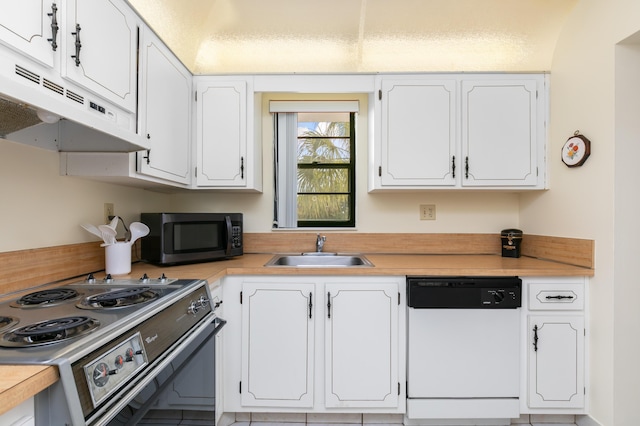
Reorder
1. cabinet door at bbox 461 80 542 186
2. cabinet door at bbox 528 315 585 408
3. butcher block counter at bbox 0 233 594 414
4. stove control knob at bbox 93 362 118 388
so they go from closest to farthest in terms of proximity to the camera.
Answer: stove control knob at bbox 93 362 118 388 → butcher block counter at bbox 0 233 594 414 → cabinet door at bbox 528 315 585 408 → cabinet door at bbox 461 80 542 186

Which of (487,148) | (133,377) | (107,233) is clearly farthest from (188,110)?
(487,148)

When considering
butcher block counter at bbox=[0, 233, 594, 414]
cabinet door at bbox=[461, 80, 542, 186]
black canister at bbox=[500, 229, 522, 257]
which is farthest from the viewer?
black canister at bbox=[500, 229, 522, 257]

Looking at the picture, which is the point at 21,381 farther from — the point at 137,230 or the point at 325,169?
the point at 325,169

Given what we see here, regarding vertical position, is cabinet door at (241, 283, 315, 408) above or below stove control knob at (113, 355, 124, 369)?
below

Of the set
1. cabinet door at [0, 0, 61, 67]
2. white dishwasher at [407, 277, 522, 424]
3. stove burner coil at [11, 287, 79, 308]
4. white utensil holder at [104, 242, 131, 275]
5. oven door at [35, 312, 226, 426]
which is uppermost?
cabinet door at [0, 0, 61, 67]

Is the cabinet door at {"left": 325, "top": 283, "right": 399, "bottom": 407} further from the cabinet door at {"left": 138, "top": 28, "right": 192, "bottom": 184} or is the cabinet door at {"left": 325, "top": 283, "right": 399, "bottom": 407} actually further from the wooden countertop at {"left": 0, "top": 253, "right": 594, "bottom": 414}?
the cabinet door at {"left": 138, "top": 28, "right": 192, "bottom": 184}

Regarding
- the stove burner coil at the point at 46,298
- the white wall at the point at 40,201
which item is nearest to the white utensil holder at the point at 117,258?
the white wall at the point at 40,201

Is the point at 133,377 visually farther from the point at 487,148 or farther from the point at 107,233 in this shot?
the point at 487,148

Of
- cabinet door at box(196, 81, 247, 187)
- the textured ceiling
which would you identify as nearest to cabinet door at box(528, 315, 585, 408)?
the textured ceiling

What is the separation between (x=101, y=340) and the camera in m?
0.77

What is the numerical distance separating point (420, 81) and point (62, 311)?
7.05 ft

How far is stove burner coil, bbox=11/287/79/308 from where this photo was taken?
108 cm

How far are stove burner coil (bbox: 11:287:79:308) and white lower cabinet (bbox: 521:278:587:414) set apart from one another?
2.12m

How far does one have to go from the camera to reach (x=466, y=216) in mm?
2439
